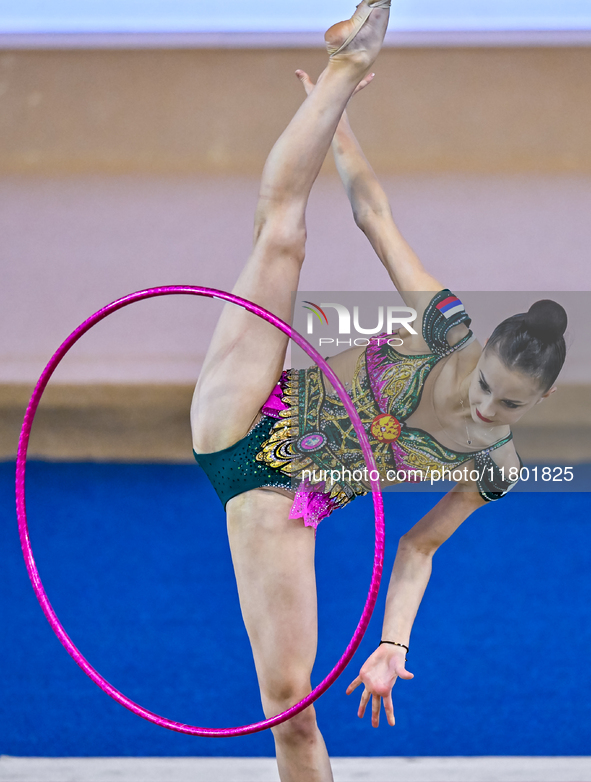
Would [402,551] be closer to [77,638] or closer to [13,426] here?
[77,638]

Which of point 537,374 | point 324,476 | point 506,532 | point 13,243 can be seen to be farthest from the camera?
point 13,243

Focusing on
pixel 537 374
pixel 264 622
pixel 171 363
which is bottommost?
pixel 264 622

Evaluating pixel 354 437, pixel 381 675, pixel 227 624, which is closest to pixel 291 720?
pixel 381 675

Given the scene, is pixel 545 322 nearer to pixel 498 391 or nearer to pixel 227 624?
pixel 498 391

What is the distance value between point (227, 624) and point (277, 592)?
101cm

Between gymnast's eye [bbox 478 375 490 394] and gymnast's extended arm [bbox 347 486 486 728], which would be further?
gymnast's extended arm [bbox 347 486 486 728]

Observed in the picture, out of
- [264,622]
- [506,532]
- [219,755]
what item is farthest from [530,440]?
[219,755]

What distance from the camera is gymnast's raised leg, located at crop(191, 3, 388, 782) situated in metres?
1.26

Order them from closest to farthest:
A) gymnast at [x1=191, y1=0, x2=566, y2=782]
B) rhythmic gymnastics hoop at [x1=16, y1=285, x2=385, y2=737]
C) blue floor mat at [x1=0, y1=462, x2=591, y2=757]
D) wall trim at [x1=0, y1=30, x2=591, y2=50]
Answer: rhythmic gymnastics hoop at [x1=16, y1=285, x2=385, y2=737] → gymnast at [x1=191, y1=0, x2=566, y2=782] → blue floor mat at [x1=0, y1=462, x2=591, y2=757] → wall trim at [x1=0, y1=30, x2=591, y2=50]

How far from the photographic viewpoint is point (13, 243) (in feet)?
8.30

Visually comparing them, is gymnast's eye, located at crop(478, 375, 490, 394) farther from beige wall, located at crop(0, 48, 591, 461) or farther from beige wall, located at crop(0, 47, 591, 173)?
beige wall, located at crop(0, 47, 591, 173)

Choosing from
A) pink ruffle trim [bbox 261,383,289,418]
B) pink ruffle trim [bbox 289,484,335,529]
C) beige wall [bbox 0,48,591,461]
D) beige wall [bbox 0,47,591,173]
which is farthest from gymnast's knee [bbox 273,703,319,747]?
beige wall [bbox 0,47,591,173]

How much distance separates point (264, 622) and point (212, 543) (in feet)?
3.73

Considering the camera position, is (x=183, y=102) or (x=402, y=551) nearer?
(x=402, y=551)
